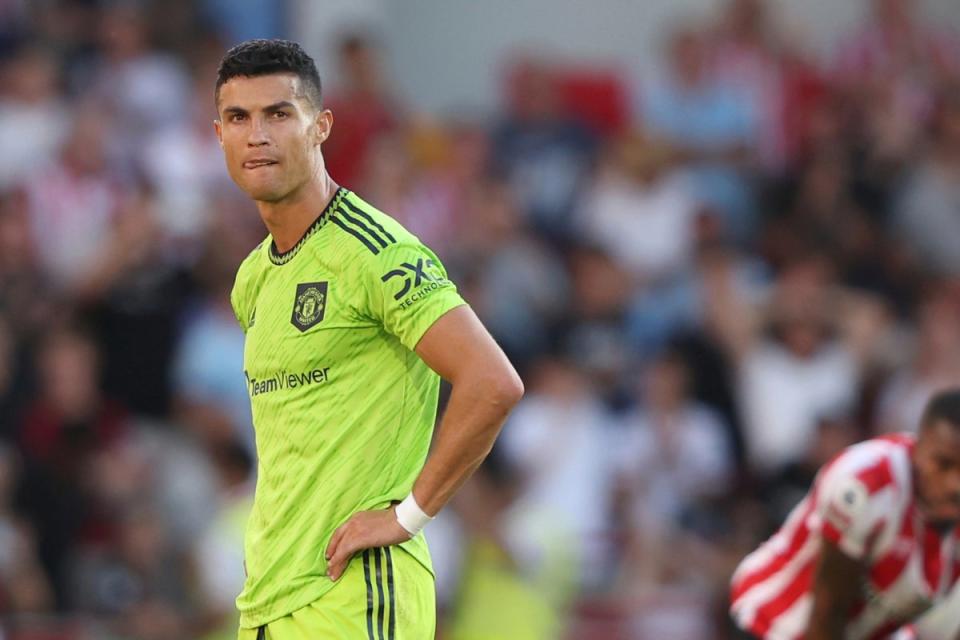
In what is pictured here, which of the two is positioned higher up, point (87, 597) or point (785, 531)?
point (785, 531)

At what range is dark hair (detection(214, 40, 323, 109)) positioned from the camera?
186 inches

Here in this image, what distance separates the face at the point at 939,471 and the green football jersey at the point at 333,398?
6.63 ft

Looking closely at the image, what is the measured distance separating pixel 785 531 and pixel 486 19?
30.2 feet

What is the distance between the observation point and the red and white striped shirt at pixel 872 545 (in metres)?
6.08

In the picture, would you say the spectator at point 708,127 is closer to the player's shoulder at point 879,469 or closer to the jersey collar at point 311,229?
the player's shoulder at point 879,469

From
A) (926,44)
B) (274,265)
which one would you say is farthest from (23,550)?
(926,44)

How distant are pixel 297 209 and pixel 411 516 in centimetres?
91

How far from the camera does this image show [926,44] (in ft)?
47.4

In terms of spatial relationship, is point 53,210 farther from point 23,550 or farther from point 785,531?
point 785,531

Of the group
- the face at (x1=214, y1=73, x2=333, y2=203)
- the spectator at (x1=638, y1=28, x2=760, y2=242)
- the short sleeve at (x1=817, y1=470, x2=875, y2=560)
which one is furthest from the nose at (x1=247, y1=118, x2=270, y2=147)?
the spectator at (x1=638, y1=28, x2=760, y2=242)

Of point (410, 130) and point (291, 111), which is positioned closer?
point (291, 111)

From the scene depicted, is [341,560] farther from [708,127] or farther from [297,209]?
[708,127]

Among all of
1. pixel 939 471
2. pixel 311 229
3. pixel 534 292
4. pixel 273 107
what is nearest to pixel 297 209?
pixel 311 229

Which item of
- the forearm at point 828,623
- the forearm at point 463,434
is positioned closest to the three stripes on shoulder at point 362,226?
the forearm at point 463,434
